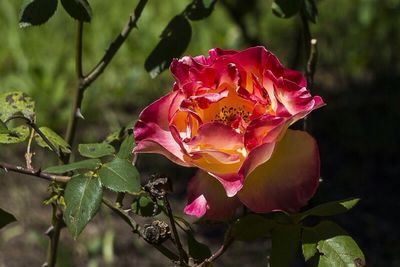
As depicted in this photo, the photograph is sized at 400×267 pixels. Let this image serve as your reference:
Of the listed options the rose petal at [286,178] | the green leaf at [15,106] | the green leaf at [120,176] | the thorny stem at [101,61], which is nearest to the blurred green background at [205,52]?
the thorny stem at [101,61]

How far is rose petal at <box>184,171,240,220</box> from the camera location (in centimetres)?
93

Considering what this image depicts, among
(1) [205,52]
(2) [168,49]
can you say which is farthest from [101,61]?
(1) [205,52]

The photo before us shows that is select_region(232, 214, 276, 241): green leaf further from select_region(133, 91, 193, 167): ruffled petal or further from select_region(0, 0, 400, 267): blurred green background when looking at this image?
select_region(0, 0, 400, 267): blurred green background

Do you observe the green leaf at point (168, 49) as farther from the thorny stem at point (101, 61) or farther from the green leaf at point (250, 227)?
the green leaf at point (250, 227)

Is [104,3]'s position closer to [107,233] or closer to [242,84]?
[107,233]

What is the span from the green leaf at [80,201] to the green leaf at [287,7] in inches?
17.6

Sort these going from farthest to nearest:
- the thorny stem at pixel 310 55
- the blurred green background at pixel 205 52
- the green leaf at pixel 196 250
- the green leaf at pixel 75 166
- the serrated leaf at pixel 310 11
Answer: the blurred green background at pixel 205 52
the serrated leaf at pixel 310 11
the thorny stem at pixel 310 55
the green leaf at pixel 196 250
the green leaf at pixel 75 166

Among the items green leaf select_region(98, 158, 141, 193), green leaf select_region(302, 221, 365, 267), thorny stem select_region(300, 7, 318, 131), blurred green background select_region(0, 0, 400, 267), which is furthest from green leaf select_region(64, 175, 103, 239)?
blurred green background select_region(0, 0, 400, 267)

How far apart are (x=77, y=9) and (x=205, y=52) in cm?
252

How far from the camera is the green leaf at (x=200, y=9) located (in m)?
1.34

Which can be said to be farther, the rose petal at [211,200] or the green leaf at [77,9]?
the green leaf at [77,9]

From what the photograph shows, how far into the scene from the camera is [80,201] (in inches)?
38.6

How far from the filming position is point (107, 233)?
2738 mm

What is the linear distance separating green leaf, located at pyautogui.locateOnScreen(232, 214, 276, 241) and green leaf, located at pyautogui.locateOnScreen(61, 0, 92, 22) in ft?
1.25
